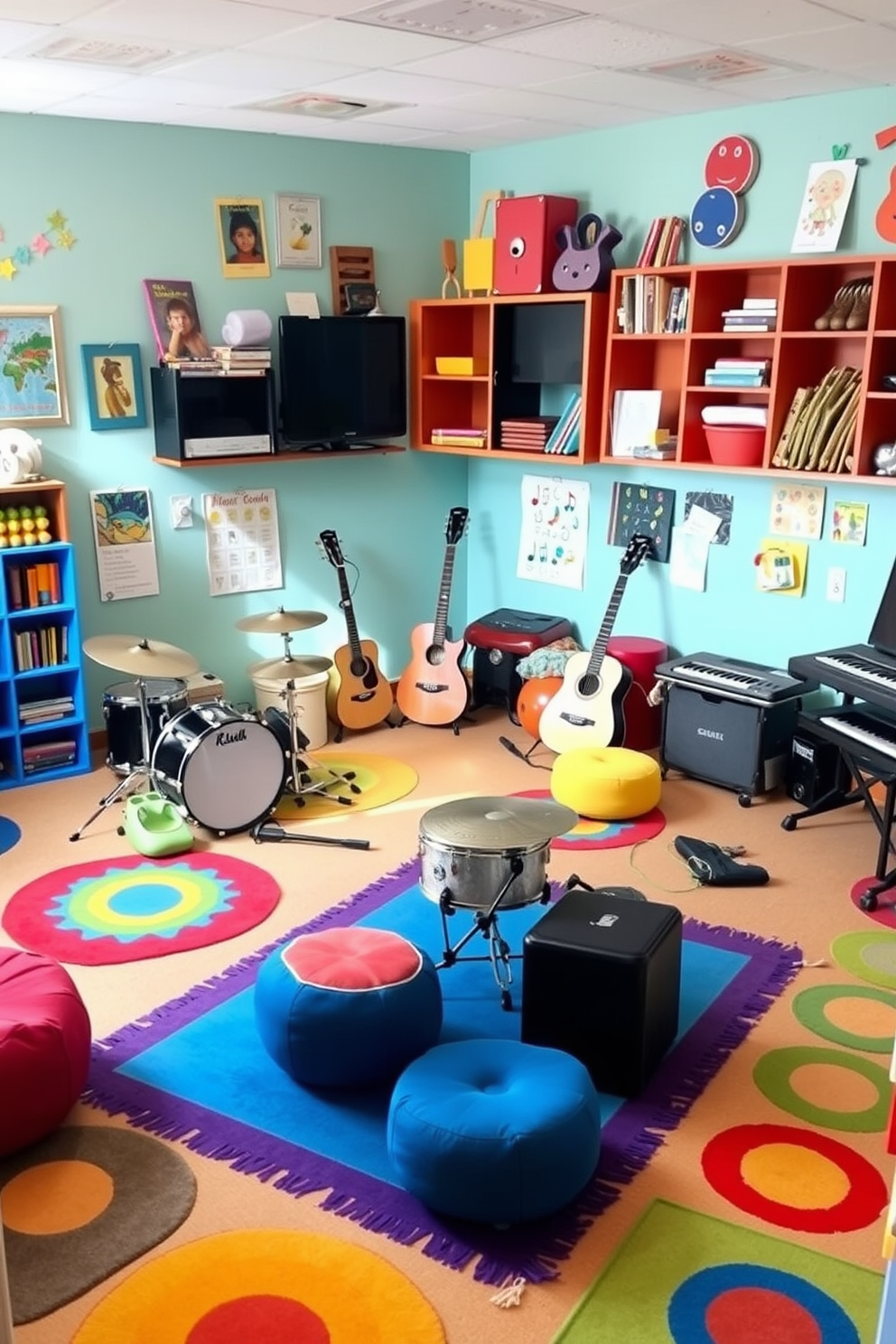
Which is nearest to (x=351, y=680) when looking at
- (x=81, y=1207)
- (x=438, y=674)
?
(x=438, y=674)

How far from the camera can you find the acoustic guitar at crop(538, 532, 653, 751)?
5.05m

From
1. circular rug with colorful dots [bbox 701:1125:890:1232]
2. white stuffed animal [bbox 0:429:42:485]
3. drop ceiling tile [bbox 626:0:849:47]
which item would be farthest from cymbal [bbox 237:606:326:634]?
circular rug with colorful dots [bbox 701:1125:890:1232]

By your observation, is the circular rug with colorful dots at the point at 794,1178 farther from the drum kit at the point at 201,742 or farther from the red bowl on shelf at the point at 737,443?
the red bowl on shelf at the point at 737,443

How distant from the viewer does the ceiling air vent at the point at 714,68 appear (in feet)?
12.3

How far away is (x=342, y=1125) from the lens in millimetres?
2740

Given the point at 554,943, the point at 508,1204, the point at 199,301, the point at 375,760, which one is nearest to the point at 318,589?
the point at 375,760

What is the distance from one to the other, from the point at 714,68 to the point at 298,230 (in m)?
2.07

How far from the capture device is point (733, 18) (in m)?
3.22

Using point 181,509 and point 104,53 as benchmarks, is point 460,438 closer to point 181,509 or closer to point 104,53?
point 181,509

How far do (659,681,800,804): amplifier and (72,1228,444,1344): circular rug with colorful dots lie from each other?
2770 mm

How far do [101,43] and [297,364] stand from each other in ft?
6.04

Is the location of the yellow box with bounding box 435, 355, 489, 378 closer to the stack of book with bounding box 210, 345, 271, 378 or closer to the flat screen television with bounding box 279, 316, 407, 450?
the flat screen television with bounding box 279, 316, 407, 450

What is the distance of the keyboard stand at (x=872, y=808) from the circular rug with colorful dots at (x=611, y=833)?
0.48 m

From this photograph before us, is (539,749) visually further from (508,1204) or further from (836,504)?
(508,1204)
